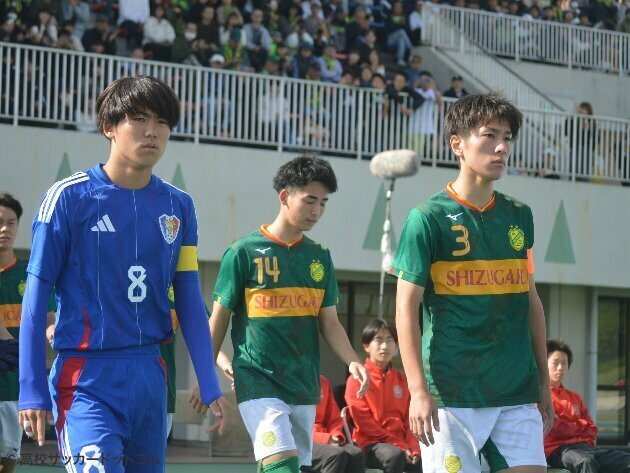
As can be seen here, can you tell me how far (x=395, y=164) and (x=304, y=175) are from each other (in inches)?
374

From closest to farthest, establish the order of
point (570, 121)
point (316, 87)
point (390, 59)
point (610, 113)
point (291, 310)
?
point (291, 310) < point (316, 87) < point (570, 121) < point (390, 59) < point (610, 113)

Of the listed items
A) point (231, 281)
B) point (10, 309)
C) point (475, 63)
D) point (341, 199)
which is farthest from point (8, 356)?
point (475, 63)

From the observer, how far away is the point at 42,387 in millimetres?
4559

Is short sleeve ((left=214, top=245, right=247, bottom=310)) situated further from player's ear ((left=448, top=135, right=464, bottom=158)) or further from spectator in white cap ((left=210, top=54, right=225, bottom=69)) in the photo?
spectator in white cap ((left=210, top=54, right=225, bottom=69))

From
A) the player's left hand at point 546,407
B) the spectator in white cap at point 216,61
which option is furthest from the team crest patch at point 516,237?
the spectator in white cap at point 216,61

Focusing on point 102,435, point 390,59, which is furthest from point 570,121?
point 102,435

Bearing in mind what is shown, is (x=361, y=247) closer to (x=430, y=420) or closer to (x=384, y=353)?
(x=384, y=353)

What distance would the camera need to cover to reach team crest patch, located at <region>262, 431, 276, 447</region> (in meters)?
7.07

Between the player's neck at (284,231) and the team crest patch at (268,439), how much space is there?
1.19 meters

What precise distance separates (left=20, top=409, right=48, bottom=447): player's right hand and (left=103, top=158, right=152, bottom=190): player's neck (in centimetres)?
89

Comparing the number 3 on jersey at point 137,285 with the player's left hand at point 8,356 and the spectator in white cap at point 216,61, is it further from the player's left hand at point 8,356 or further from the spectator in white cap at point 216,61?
the spectator in white cap at point 216,61

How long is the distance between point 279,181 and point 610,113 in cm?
1772

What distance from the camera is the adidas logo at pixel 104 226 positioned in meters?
4.75

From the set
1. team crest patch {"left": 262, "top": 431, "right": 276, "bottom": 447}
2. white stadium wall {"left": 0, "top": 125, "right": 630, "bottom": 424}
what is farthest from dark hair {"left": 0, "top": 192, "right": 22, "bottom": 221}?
white stadium wall {"left": 0, "top": 125, "right": 630, "bottom": 424}
